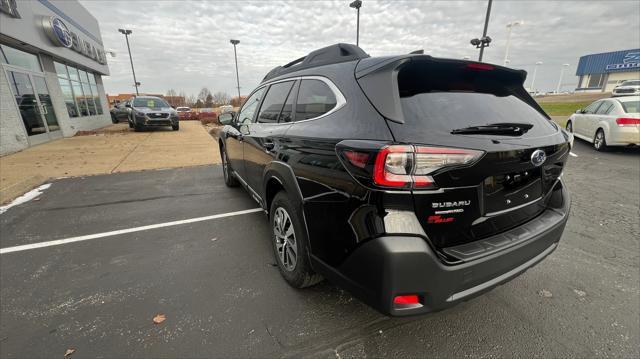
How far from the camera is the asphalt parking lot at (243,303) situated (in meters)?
1.91

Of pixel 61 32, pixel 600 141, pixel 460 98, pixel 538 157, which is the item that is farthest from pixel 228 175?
pixel 61 32

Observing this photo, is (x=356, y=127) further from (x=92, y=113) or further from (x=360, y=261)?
(x=92, y=113)

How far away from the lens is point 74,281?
8.63ft

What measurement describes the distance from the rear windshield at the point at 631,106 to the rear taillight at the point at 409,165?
975 cm

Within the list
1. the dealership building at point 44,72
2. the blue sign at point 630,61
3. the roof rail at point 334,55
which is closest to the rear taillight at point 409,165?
the roof rail at point 334,55

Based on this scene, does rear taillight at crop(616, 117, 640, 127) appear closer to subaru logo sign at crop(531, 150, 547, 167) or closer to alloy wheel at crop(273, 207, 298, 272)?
subaru logo sign at crop(531, 150, 547, 167)

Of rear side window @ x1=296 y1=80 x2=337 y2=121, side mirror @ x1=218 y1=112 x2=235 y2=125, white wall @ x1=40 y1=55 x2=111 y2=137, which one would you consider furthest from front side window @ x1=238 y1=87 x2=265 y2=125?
white wall @ x1=40 y1=55 x2=111 y2=137

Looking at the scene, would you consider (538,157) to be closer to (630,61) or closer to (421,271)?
(421,271)

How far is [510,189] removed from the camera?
1751mm

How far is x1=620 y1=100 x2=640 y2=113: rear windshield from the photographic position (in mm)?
7500

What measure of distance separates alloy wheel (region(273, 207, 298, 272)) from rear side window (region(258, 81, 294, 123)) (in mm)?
960

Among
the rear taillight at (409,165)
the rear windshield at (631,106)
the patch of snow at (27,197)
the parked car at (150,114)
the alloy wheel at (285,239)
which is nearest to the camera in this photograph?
the rear taillight at (409,165)

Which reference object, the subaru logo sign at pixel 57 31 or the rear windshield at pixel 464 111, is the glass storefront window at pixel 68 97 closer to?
the subaru logo sign at pixel 57 31

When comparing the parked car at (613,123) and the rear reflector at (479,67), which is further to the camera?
the parked car at (613,123)
